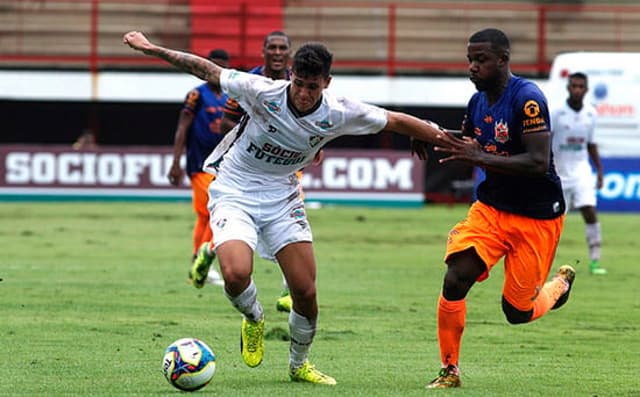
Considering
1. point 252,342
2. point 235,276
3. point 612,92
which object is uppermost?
point 612,92

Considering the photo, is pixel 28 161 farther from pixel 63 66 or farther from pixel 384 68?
pixel 384 68

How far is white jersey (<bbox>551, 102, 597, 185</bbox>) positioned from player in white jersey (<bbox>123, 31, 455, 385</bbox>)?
9566mm

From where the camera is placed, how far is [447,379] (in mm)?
9078

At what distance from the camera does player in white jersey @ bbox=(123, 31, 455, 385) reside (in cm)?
893

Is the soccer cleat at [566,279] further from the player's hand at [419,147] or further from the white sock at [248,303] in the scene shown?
the white sock at [248,303]

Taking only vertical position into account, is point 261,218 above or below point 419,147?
below

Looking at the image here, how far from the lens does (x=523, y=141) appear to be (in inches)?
357

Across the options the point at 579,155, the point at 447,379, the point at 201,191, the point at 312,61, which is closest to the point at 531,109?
the point at 312,61

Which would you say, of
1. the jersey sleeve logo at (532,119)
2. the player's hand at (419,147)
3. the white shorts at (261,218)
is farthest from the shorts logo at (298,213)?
the jersey sleeve logo at (532,119)

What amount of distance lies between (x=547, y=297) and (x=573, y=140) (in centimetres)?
916

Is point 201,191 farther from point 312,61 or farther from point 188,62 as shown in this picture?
point 312,61

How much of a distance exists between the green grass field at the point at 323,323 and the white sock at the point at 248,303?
0.42m

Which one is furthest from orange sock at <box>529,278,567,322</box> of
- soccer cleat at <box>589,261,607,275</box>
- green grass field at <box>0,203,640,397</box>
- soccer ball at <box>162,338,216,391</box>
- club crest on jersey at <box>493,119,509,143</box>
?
soccer cleat at <box>589,261,607,275</box>

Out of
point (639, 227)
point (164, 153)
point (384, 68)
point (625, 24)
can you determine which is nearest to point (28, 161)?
point (164, 153)
